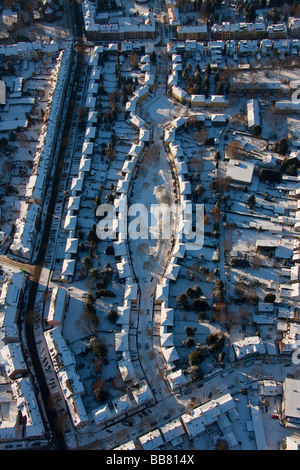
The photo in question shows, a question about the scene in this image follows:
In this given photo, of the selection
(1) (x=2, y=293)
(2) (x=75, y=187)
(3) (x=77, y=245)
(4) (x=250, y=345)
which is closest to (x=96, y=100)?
(2) (x=75, y=187)

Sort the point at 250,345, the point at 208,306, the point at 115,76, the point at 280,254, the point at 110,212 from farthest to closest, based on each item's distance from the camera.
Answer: the point at 115,76 → the point at 110,212 → the point at 280,254 → the point at 208,306 → the point at 250,345

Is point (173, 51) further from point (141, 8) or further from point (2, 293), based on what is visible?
point (2, 293)

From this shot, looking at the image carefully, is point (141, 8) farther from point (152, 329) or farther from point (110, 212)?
point (152, 329)

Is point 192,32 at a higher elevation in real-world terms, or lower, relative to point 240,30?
lower

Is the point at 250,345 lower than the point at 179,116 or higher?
lower

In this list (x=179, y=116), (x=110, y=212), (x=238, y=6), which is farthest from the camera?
(x=238, y=6)

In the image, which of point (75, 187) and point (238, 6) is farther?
point (238, 6)

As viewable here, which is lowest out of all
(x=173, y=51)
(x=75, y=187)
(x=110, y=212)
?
(x=110, y=212)

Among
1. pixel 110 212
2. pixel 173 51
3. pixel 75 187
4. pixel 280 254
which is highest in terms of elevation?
pixel 173 51

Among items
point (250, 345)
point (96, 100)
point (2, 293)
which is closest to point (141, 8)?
point (96, 100)
